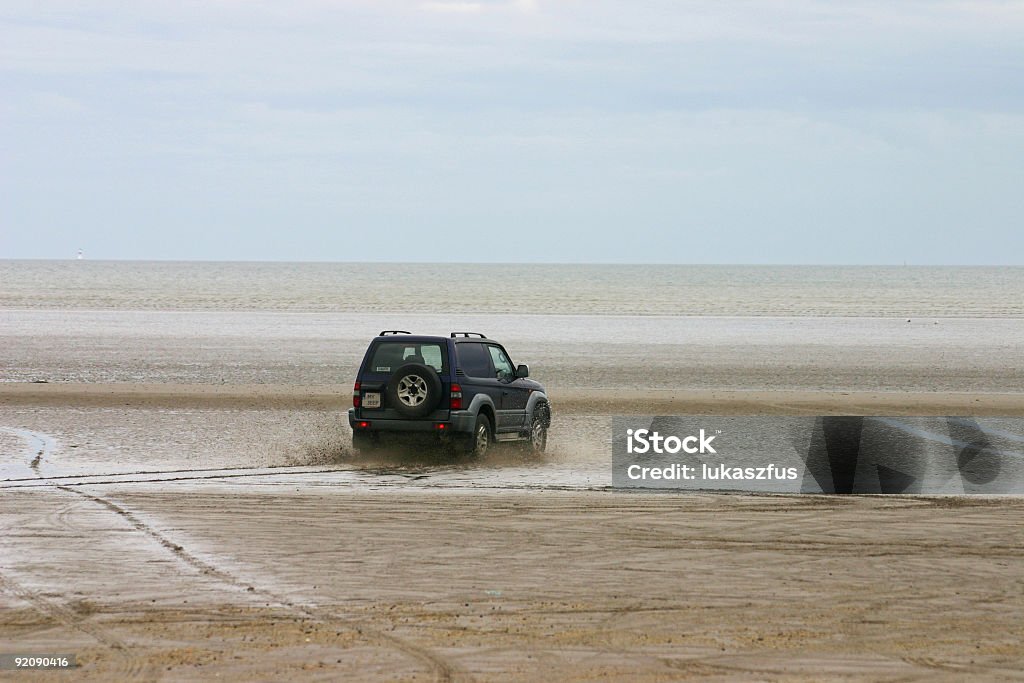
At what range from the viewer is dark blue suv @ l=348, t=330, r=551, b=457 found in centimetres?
1521

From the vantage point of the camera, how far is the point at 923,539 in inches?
403

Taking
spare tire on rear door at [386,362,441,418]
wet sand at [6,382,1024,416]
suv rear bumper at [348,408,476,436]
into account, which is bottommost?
wet sand at [6,382,1024,416]

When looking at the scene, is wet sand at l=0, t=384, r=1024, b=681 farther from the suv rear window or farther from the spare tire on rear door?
the suv rear window

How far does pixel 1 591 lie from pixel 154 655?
2.04 metres

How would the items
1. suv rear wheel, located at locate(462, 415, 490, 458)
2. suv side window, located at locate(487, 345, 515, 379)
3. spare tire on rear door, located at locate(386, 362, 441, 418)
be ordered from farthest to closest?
suv side window, located at locate(487, 345, 515, 379)
suv rear wheel, located at locate(462, 415, 490, 458)
spare tire on rear door, located at locate(386, 362, 441, 418)

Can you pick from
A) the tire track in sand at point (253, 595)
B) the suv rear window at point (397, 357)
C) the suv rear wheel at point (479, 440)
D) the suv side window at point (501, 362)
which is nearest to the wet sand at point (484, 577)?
the tire track in sand at point (253, 595)

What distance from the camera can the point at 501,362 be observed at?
17062 mm

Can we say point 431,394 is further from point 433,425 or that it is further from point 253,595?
point 253,595

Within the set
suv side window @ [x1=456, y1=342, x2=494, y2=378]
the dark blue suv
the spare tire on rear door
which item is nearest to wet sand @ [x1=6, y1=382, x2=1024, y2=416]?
suv side window @ [x1=456, y1=342, x2=494, y2=378]

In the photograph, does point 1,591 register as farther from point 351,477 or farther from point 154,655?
point 351,477

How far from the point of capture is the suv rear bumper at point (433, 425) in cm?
1521

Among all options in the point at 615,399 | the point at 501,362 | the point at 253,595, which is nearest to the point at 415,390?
the point at 501,362

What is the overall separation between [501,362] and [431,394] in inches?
83.9

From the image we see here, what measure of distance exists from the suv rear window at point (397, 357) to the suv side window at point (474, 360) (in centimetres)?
31
